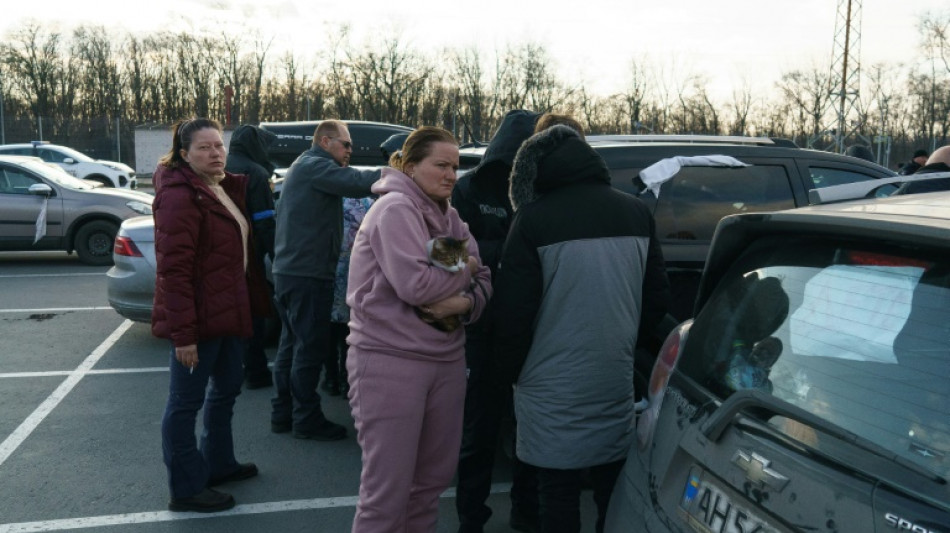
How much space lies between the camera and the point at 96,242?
12141 mm

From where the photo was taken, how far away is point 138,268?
717 centimetres

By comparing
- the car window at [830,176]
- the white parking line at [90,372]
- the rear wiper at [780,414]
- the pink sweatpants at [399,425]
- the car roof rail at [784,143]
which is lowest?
the white parking line at [90,372]

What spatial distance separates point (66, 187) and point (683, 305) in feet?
35.1

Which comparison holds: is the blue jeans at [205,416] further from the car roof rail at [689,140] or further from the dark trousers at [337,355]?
the car roof rail at [689,140]

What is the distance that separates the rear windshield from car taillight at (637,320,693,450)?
0.63 ft

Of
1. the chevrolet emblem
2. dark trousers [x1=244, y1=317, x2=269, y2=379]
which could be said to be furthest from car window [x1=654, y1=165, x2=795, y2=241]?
dark trousers [x1=244, y1=317, x2=269, y2=379]

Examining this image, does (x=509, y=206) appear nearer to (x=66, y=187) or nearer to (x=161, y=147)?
(x=66, y=187)

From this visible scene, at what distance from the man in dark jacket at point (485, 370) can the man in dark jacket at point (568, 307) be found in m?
0.48

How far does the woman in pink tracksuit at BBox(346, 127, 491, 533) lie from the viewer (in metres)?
2.87

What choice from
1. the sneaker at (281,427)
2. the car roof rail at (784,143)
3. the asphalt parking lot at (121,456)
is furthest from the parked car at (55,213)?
the car roof rail at (784,143)

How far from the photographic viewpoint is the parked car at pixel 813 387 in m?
1.54

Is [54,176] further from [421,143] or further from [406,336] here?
[406,336]

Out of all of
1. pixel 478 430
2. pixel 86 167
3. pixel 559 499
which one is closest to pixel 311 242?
pixel 478 430

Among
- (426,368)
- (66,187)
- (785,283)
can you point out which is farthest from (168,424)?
(66,187)
